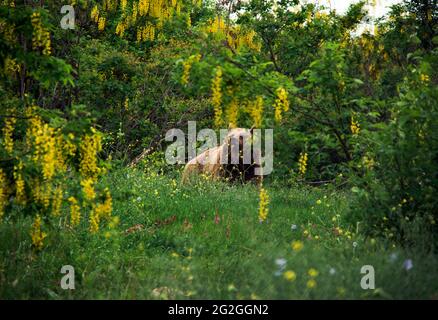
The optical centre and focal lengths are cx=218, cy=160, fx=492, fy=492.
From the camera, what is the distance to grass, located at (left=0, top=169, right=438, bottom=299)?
3867 millimetres

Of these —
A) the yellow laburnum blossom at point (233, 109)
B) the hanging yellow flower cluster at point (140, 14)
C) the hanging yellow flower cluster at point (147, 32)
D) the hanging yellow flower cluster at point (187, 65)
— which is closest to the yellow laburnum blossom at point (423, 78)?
the yellow laburnum blossom at point (233, 109)

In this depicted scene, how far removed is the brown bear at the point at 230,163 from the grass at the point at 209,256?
6.97 feet

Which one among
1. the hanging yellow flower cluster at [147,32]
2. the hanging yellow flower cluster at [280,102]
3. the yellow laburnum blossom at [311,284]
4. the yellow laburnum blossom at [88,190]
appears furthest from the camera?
the hanging yellow flower cluster at [147,32]

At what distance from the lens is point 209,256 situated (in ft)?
17.9

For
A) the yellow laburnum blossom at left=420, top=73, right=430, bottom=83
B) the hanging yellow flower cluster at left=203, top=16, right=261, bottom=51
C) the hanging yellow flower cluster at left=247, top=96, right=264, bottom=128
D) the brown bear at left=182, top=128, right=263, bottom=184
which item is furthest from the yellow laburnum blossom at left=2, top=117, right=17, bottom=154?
the hanging yellow flower cluster at left=203, top=16, right=261, bottom=51

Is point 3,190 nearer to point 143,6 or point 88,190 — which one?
point 88,190

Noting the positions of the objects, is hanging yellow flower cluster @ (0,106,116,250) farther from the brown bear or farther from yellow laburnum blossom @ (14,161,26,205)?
the brown bear

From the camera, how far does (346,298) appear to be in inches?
143

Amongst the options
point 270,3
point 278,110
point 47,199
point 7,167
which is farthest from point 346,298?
point 270,3

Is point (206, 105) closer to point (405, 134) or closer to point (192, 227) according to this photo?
point (192, 227)

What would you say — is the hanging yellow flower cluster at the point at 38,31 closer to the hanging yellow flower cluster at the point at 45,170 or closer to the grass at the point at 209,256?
the hanging yellow flower cluster at the point at 45,170

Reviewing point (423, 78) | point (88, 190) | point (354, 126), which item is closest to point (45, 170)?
point (88, 190)

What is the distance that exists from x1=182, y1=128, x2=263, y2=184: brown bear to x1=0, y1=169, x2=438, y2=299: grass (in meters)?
2.12

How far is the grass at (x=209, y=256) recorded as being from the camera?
3867mm
